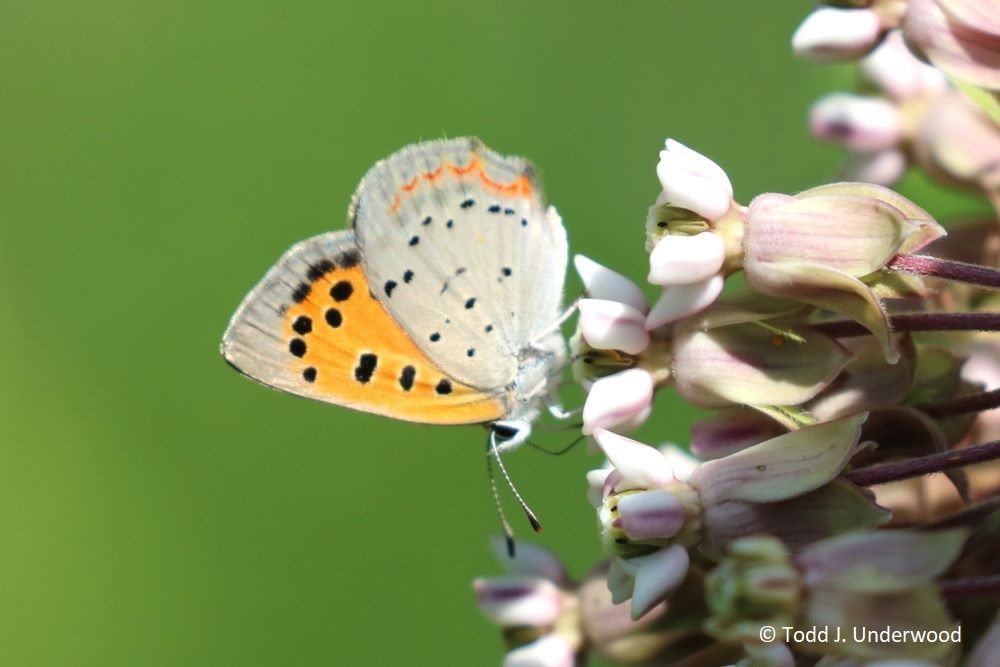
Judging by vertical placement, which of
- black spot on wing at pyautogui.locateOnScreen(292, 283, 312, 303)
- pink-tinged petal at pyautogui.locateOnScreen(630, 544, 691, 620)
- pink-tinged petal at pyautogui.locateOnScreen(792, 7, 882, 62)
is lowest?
pink-tinged petal at pyautogui.locateOnScreen(630, 544, 691, 620)

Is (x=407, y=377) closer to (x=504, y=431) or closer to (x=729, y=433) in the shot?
(x=504, y=431)

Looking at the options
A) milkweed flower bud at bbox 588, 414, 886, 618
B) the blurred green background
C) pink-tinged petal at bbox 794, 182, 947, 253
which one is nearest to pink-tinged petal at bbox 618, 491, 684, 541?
milkweed flower bud at bbox 588, 414, 886, 618

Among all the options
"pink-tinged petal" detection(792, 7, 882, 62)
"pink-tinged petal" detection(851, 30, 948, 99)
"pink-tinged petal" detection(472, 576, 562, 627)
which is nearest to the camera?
"pink-tinged petal" detection(792, 7, 882, 62)

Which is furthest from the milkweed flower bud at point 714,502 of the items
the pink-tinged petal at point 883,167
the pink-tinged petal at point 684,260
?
the pink-tinged petal at point 883,167

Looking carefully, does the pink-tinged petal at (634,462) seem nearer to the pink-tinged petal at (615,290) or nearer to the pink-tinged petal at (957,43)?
the pink-tinged petal at (615,290)

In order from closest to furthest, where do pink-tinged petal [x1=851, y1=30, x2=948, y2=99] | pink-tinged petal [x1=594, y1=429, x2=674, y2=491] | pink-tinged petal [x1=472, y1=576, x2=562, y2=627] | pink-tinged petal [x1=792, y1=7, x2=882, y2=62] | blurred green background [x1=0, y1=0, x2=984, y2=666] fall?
pink-tinged petal [x1=594, y1=429, x2=674, y2=491], pink-tinged petal [x1=792, y1=7, x2=882, y2=62], pink-tinged petal [x1=472, y1=576, x2=562, y2=627], pink-tinged petal [x1=851, y1=30, x2=948, y2=99], blurred green background [x1=0, y1=0, x2=984, y2=666]

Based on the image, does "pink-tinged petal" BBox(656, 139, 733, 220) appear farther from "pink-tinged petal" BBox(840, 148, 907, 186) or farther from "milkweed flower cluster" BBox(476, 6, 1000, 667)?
"pink-tinged petal" BBox(840, 148, 907, 186)

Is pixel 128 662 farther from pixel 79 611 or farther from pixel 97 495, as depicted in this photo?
pixel 97 495
